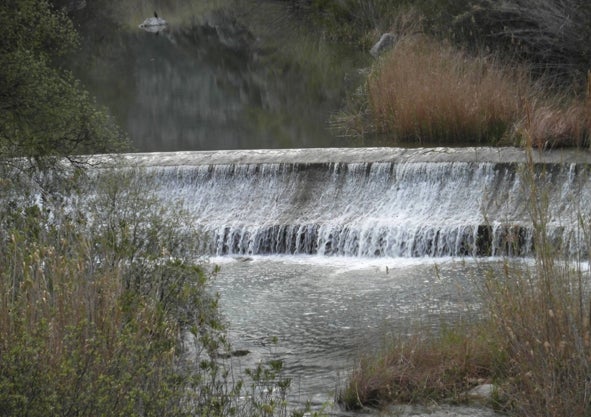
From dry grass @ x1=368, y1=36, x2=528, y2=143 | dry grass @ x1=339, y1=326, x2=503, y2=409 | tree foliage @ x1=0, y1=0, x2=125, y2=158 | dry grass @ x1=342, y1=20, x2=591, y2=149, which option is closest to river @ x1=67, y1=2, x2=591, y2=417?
dry grass @ x1=339, y1=326, x2=503, y2=409

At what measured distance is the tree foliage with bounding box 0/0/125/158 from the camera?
8.86 m

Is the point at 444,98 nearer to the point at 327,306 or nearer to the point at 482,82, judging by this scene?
the point at 482,82

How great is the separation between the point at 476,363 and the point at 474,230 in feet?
15.1

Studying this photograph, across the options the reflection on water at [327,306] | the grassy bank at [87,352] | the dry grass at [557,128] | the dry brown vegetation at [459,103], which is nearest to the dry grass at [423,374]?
the reflection on water at [327,306]

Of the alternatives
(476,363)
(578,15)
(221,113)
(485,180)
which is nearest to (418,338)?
(476,363)

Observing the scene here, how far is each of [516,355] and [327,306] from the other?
12.5ft

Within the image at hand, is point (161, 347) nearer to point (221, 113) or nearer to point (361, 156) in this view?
point (361, 156)

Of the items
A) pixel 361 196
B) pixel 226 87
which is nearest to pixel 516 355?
pixel 361 196

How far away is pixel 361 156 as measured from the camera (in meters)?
13.1

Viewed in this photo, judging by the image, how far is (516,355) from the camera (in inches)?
239

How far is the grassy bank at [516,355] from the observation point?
5562mm

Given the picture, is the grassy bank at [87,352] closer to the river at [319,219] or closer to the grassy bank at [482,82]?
the river at [319,219]

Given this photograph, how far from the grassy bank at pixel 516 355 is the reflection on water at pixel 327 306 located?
0.39 m

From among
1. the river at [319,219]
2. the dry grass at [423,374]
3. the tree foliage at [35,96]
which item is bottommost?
the river at [319,219]
